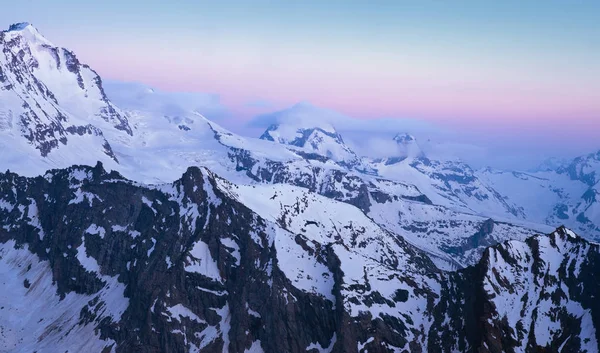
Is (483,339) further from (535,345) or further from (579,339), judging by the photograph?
(579,339)

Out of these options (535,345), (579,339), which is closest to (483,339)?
(535,345)
